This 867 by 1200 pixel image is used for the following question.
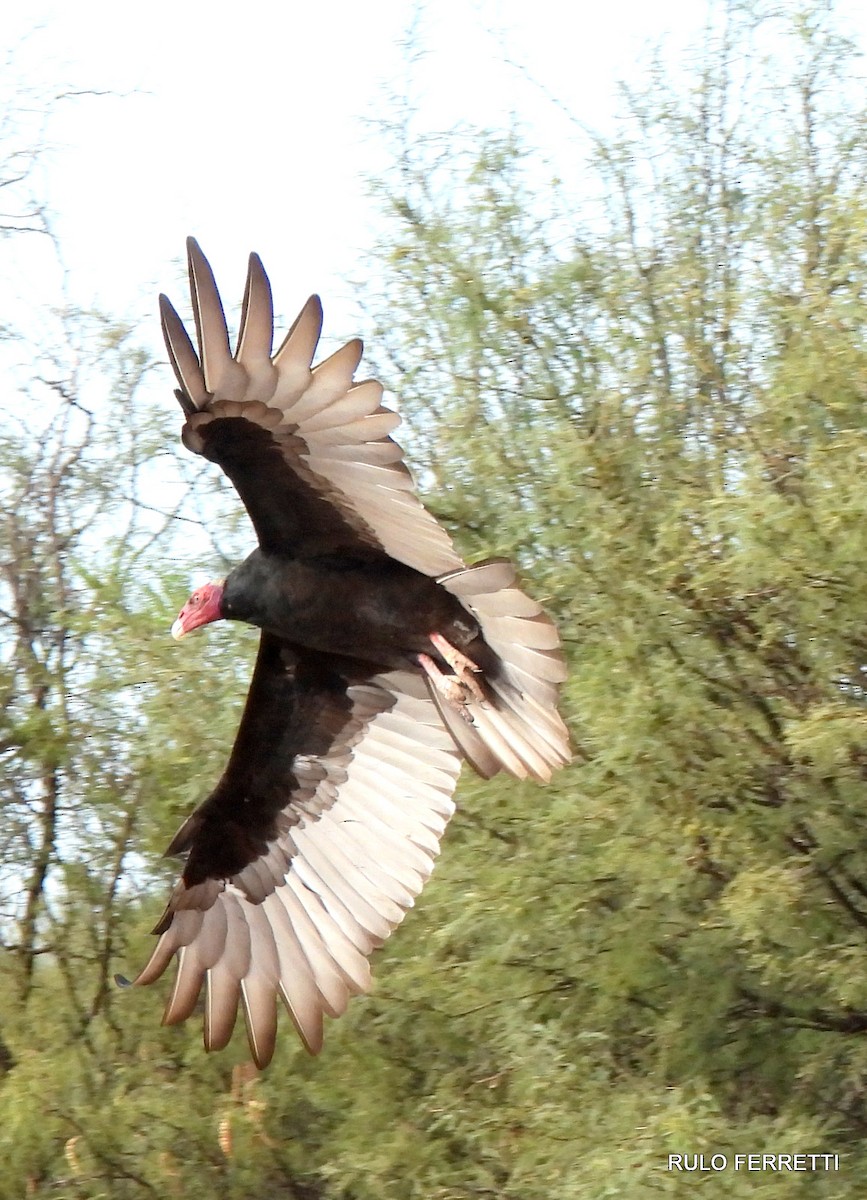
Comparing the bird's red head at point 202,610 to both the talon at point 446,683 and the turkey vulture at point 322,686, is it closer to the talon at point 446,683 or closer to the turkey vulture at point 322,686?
the turkey vulture at point 322,686

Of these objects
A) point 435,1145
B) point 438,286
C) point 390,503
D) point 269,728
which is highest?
point 438,286

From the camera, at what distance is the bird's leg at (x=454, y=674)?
4129 mm

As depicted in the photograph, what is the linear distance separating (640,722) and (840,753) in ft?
2.20

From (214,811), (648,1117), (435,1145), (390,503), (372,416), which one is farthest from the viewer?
(435,1145)

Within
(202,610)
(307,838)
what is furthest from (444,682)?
(307,838)

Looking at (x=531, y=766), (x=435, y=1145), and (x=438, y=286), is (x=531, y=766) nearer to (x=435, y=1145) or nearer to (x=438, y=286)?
(x=435, y=1145)

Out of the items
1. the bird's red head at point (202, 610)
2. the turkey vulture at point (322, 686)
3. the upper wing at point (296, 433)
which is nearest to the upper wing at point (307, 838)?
the turkey vulture at point (322, 686)

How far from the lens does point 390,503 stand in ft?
12.3

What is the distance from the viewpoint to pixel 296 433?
3.61 m

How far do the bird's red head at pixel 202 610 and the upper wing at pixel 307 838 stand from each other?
0.44 metres

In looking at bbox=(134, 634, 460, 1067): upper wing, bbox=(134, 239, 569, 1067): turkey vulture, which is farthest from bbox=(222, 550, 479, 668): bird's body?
bbox=(134, 634, 460, 1067): upper wing

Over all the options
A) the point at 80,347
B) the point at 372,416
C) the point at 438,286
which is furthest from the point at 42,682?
the point at 372,416

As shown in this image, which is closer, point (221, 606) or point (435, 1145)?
point (221, 606)

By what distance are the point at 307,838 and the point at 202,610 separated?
927 mm
